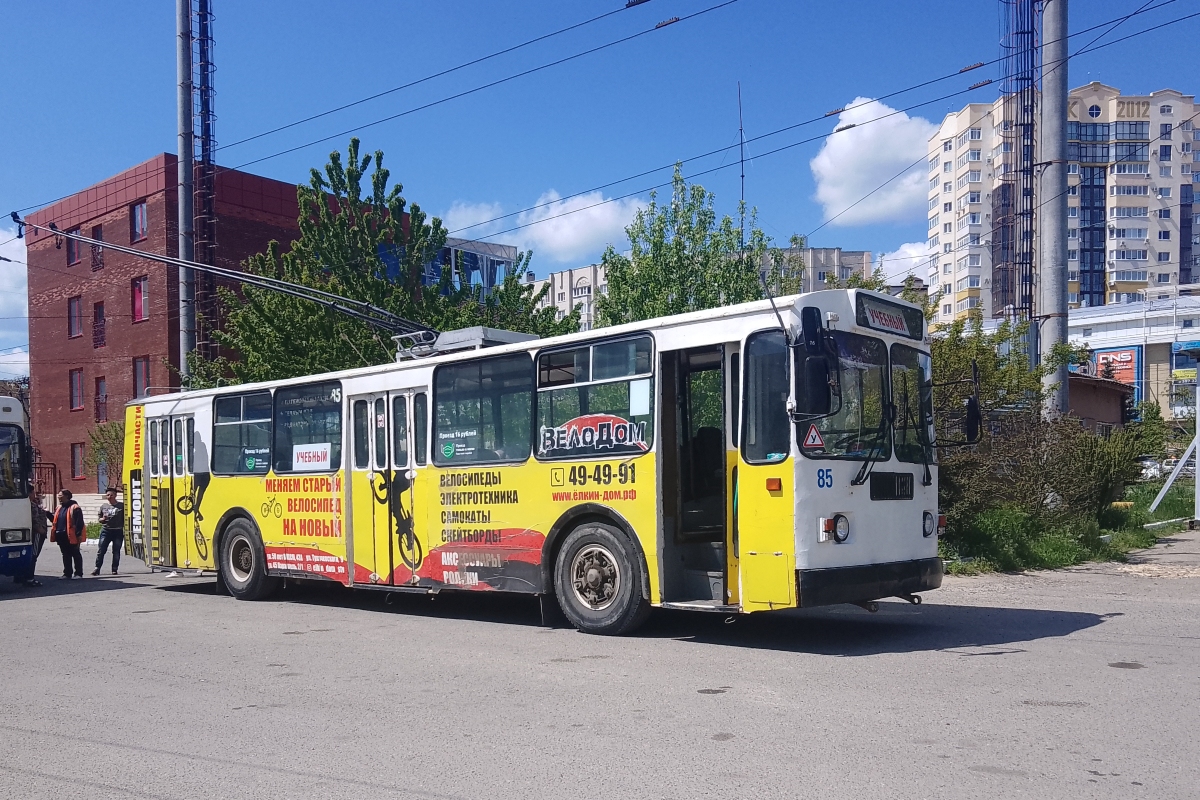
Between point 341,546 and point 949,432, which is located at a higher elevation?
point 949,432

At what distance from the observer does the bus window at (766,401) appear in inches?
349

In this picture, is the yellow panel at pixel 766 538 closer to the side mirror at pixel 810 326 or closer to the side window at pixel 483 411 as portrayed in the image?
the side mirror at pixel 810 326

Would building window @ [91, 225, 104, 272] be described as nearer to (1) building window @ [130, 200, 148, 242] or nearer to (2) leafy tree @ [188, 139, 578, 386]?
(1) building window @ [130, 200, 148, 242]

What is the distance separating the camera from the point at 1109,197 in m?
110

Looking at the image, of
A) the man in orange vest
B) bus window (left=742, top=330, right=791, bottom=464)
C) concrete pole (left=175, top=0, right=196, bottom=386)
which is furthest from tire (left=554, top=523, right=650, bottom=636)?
concrete pole (left=175, top=0, right=196, bottom=386)

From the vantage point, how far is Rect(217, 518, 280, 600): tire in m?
14.6

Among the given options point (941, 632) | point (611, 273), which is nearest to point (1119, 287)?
point (611, 273)

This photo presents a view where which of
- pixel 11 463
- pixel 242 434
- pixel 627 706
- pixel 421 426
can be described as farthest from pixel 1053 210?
pixel 11 463

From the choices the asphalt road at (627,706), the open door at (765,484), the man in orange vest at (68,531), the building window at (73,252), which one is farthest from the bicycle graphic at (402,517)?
the building window at (73,252)

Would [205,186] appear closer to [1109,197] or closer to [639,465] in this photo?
[639,465]

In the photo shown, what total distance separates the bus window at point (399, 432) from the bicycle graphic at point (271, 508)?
2.54 meters

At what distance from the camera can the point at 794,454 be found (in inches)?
344

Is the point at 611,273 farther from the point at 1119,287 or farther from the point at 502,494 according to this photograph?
the point at 1119,287

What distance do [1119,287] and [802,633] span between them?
111 metres
